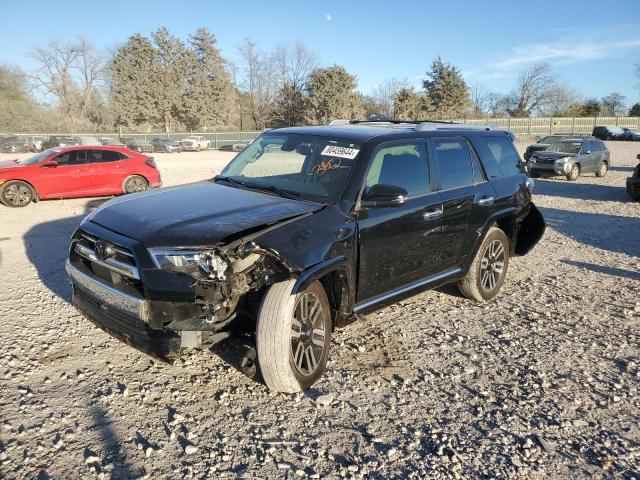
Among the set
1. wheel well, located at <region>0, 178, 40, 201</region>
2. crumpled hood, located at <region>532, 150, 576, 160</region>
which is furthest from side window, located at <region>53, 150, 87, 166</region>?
crumpled hood, located at <region>532, 150, 576, 160</region>

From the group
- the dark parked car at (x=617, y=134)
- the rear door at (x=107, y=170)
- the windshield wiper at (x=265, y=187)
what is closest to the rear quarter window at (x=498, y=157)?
the windshield wiper at (x=265, y=187)

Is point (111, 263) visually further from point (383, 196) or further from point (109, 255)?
point (383, 196)

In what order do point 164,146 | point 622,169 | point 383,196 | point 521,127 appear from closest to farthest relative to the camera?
point 383,196
point 622,169
point 164,146
point 521,127

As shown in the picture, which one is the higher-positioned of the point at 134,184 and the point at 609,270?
the point at 134,184

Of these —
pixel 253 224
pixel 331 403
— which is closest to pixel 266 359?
pixel 331 403

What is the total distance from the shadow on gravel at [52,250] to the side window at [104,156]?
324cm

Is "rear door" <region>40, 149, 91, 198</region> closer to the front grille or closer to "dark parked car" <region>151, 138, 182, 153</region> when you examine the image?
the front grille

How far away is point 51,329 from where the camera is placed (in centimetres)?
440

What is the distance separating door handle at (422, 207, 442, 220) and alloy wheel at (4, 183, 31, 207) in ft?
35.3

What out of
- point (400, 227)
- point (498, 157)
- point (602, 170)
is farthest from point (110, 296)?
point (602, 170)

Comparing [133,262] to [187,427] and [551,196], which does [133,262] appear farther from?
[551,196]

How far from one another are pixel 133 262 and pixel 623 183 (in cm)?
1904

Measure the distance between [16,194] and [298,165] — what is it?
988 cm

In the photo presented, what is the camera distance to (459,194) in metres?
4.76
